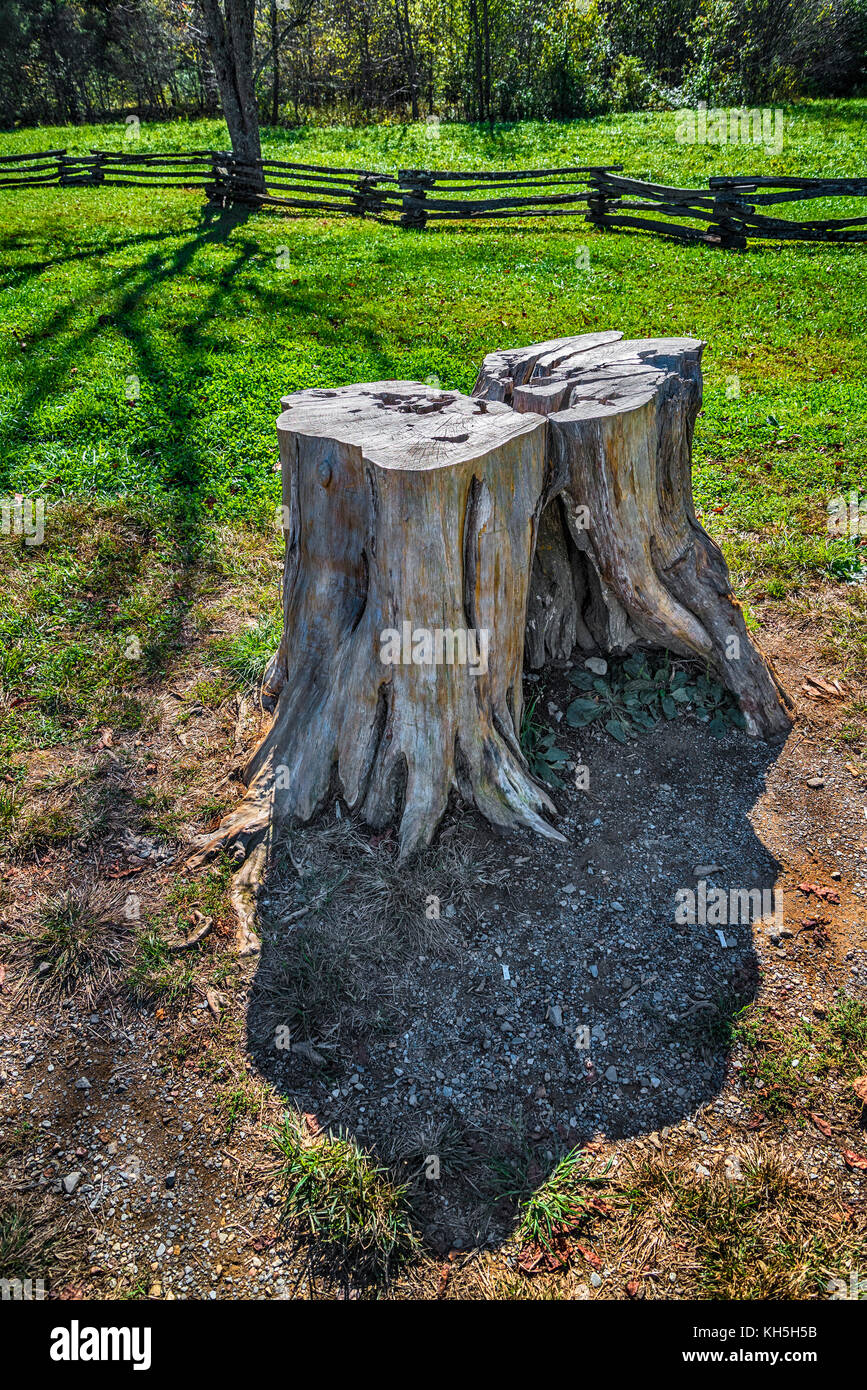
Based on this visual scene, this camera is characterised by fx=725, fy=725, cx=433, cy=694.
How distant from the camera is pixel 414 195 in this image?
47.2 feet

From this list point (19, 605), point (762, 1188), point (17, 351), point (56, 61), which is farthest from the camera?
point (56, 61)

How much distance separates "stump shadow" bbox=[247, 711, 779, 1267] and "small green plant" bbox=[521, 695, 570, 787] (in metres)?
0.15

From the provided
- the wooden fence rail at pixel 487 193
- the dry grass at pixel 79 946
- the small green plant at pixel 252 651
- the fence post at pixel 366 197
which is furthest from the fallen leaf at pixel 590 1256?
the fence post at pixel 366 197

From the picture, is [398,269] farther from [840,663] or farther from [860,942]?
[860,942]

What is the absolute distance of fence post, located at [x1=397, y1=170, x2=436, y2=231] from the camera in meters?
14.3

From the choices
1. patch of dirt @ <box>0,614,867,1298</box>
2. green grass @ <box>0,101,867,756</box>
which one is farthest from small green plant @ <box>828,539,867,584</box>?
Answer: patch of dirt @ <box>0,614,867,1298</box>

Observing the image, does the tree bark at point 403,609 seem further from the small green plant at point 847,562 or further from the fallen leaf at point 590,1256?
the small green plant at point 847,562

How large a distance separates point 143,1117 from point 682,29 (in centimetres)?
3429

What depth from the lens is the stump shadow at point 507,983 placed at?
277 cm

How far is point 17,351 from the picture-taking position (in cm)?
832

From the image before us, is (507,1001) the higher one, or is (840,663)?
(840,663)

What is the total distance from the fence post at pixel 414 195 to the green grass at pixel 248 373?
92cm

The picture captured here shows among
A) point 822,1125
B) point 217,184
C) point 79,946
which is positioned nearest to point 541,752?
point 822,1125
